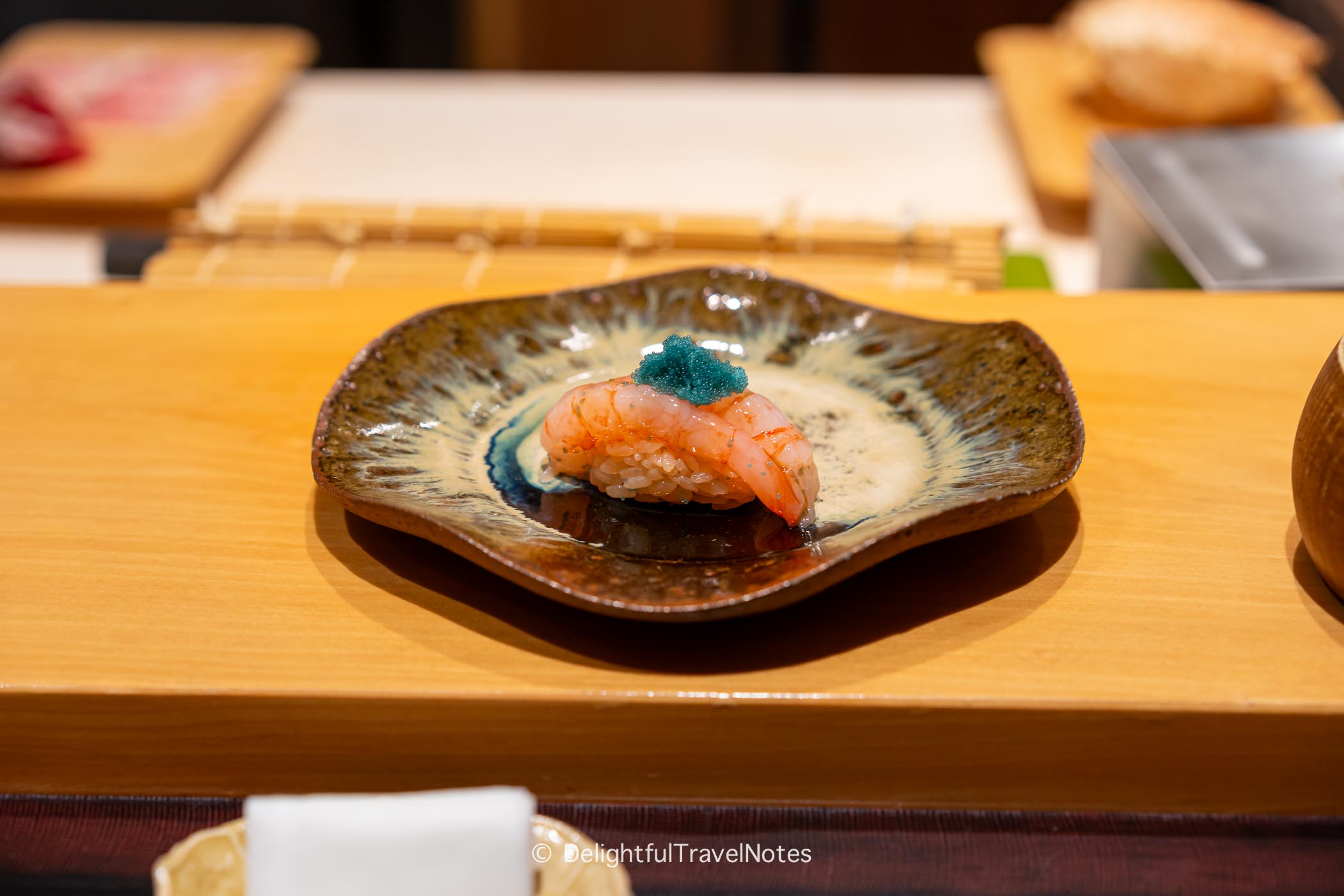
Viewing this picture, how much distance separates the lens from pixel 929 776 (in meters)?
0.85

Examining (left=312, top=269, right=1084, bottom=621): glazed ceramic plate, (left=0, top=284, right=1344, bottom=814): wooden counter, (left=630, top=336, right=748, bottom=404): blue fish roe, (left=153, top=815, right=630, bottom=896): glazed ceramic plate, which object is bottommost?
(left=153, top=815, right=630, bottom=896): glazed ceramic plate

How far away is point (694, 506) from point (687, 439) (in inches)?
2.6

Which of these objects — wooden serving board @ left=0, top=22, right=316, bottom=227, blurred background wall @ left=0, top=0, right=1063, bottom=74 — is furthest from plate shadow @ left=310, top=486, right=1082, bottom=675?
blurred background wall @ left=0, top=0, right=1063, bottom=74

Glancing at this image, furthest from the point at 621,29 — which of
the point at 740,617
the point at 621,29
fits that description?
the point at 740,617

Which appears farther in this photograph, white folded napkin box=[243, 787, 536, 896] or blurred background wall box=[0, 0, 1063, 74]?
blurred background wall box=[0, 0, 1063, 74]

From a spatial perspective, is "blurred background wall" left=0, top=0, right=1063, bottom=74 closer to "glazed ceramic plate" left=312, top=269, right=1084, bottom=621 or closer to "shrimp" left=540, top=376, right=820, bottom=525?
"glazed ceramic plate" left=312, top=269, right=1084, bottom=621

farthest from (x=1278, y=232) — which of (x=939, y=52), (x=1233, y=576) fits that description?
(x=939, y=52)

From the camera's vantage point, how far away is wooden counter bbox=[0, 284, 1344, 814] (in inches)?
32.1

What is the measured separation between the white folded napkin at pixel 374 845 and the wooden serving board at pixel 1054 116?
165cm

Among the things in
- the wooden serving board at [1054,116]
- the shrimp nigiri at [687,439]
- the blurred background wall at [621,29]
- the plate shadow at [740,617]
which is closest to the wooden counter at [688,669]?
the plate shadow at [740,617]

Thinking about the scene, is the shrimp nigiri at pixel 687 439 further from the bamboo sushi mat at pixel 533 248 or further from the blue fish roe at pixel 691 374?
the bamboo sushi mat at pixel 533 248

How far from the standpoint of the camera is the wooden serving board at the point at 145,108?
218 cm

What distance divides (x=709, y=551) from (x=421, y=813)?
1.04 ft

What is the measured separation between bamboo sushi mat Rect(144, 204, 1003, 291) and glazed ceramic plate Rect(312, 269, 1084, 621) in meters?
0.34
